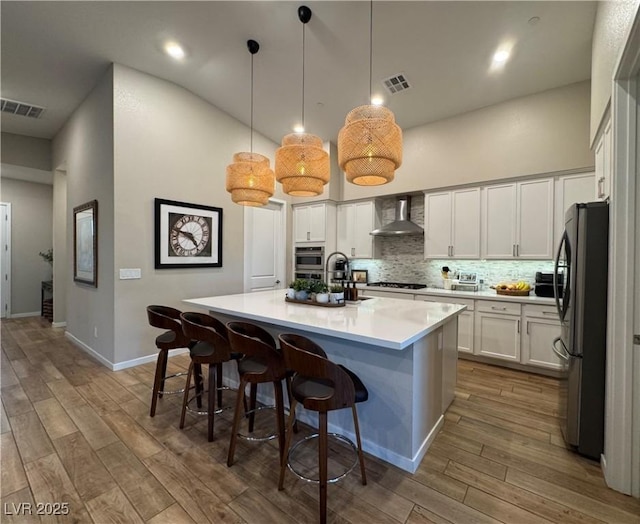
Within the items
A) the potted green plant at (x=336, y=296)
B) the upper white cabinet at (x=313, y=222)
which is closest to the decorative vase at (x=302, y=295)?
the potted green plant at (x=336, y=296)

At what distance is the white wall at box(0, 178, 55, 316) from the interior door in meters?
5.21

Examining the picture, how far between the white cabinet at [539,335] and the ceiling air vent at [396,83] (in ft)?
10.3

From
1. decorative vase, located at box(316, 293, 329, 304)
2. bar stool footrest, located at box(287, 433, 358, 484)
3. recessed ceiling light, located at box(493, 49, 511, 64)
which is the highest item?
recessed ceiling light, located at box(493, 49, 511, 64)

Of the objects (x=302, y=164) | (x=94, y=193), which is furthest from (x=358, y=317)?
(x=94, y=193)

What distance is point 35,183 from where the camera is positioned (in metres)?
6.32

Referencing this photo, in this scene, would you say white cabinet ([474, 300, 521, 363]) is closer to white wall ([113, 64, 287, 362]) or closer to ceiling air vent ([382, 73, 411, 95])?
ceiling air vent ([382, 73, 411, 95])

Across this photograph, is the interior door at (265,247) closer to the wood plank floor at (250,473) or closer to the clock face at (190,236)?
the clock face at (190,236)

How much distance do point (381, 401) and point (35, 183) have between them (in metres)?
8.50

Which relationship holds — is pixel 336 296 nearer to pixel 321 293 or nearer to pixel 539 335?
pixel 321 293

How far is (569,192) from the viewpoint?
348 cm

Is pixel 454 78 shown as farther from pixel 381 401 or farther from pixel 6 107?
pixel 6 107

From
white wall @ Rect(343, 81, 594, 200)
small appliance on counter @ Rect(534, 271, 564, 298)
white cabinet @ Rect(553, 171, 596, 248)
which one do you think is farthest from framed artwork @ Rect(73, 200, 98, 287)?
white cabinet @ Rect(553, 171, 596, 248)

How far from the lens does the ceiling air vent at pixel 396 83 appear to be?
138 inches

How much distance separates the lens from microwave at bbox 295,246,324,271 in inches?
214
